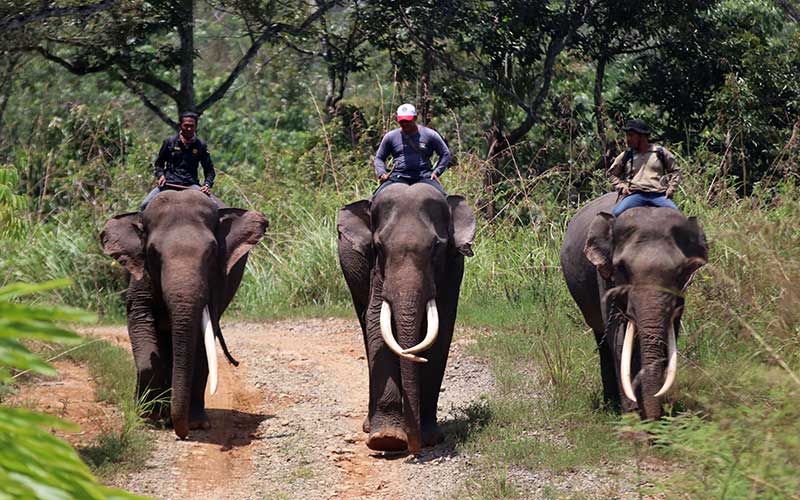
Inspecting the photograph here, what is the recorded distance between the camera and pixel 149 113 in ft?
89.9

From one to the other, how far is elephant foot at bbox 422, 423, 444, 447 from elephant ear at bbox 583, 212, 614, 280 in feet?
5.07

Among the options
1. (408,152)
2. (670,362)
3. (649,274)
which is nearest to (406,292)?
(408,152)

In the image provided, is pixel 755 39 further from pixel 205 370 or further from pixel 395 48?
pixel 205 370

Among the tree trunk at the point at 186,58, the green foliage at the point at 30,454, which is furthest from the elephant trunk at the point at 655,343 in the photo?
the tree trunk at the point at 186,58

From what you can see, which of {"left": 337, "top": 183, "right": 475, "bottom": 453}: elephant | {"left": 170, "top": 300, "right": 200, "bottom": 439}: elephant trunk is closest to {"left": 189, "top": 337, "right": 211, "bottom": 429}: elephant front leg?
{"left": 170, "top": 300, "right": 200, "bottom": 439}: elephant trunk

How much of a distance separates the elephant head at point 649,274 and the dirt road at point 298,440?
129 cm

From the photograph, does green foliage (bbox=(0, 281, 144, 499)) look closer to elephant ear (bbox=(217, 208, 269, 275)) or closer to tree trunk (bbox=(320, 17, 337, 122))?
elephant ear (bbox=(217, 208, 269, 275))

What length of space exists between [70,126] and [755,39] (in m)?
9.76

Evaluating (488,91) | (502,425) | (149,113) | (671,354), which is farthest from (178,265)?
(149,113)

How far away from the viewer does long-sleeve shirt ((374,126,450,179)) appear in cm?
929

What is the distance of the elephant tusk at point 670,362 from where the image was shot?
26.5 ft

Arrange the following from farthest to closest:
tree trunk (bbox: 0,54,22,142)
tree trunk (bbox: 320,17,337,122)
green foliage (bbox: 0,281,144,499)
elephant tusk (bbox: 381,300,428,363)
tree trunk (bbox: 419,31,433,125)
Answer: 1. tree trunk (bbox: 0,54,22,142)
2. tree trunk (bbox: 320,17,337,122)
3. tree trunk (bbox: 419,31,433,125)
4. elephant tusk (bbox: 381,300,428,363)
5. green foliage (bbox: 0,281,144,499)

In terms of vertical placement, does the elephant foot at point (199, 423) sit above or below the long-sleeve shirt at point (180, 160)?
below

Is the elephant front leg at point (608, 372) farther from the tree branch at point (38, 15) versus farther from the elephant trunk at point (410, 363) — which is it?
the tree branch at point (38, 15)
